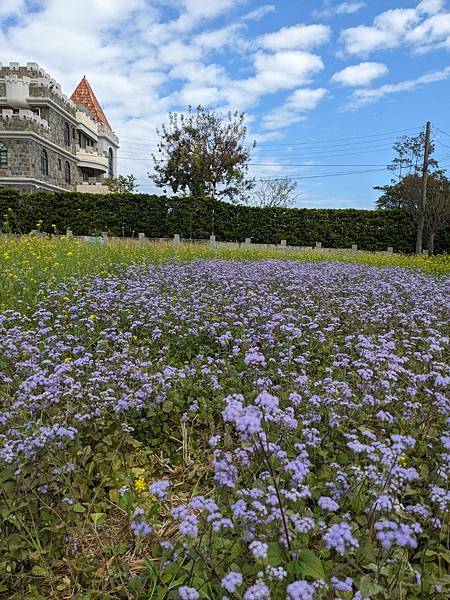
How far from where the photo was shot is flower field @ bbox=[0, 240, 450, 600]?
164 cm

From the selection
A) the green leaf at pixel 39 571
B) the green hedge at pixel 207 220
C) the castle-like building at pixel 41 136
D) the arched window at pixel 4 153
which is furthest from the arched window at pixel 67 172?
the green leaf at pixel 39 571

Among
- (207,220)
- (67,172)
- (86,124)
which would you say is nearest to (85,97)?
(86,124)

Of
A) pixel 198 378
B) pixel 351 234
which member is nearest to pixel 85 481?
pixel 198 378

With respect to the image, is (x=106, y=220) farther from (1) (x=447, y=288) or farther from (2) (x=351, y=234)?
(1) (x=447, y=288)

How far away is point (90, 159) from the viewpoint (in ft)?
142

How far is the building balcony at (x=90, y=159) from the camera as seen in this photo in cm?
4256

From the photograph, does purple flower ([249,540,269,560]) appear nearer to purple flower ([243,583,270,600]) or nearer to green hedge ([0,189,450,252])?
purple flower ([243,583,270,600])

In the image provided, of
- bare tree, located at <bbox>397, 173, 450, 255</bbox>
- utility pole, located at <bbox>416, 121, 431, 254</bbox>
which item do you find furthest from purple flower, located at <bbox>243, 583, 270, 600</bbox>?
bare tree, located at <bbox>397, 173, 450, 255</bbox>

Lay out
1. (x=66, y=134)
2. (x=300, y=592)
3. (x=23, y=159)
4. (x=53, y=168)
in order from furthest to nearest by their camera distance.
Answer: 1. (x=66, y=134)
2. (x=53, y=168)
3. (x=23, y=159)
4. (x=300, y=592)

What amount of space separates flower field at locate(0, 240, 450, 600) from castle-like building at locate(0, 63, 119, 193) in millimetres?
32275

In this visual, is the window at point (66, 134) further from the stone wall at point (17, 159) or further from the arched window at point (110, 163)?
the arched window at point (110, 163)

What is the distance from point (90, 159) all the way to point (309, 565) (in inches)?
1811

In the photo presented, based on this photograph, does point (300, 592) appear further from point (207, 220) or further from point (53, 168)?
point (53, 168)

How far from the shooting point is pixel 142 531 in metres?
1.73
